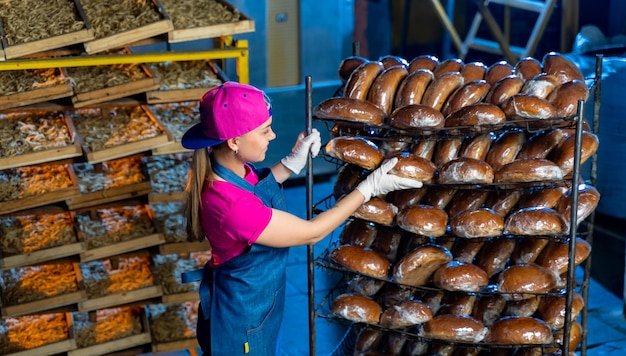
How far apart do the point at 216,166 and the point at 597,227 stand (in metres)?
3.85

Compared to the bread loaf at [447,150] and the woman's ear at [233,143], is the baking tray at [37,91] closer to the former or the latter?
the woman's ear at [233,143]

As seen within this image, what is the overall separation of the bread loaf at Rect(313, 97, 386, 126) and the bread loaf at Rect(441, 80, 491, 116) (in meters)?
0.29

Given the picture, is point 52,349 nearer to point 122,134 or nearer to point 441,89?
point 122,134

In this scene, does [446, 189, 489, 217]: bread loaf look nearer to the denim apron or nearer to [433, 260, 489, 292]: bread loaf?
[433, 260, 489, 292]: bread loaf

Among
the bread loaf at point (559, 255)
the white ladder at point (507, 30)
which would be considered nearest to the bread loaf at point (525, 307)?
the bread loaf at point (559, 255)

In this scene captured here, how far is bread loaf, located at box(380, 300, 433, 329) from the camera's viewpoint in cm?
342

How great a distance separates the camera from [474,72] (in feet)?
11.6

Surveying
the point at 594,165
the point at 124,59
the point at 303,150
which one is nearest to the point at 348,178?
the point at 303,150

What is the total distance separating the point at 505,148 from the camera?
3340 mm

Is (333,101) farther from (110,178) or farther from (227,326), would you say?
(110,178)

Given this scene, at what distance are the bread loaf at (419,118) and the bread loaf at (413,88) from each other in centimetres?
11

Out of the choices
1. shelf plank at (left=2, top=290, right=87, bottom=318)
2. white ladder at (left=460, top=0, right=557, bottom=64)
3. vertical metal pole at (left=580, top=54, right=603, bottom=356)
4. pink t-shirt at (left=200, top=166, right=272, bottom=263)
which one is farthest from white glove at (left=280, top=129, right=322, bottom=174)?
white ladder at (left=460, top=0, right=557, bottom=64)

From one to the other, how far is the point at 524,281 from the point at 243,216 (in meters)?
1.25

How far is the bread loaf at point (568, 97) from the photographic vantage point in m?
3.19
